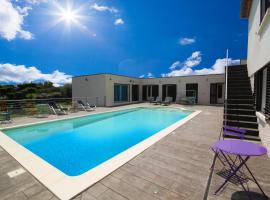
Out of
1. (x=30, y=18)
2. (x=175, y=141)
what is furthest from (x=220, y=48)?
(x=30, y=18)

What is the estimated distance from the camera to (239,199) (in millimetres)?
1849

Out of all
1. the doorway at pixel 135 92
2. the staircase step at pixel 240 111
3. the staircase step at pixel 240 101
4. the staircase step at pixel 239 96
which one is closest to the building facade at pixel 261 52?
the staircase step at pixel 240 111

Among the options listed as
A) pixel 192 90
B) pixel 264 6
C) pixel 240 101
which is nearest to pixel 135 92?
pixel 192 90

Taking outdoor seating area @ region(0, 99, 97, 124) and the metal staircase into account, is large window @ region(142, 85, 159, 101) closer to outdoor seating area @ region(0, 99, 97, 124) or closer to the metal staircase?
the metal staircase

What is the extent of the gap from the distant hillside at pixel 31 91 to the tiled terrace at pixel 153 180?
23.9m

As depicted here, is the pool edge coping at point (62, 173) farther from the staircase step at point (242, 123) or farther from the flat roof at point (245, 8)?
the flat roof at point (245, 8)

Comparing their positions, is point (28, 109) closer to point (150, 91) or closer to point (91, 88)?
point (91, 88)

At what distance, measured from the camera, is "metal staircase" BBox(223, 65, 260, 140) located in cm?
465

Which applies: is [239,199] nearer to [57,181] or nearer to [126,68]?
[57,181]

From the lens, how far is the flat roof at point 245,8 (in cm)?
639

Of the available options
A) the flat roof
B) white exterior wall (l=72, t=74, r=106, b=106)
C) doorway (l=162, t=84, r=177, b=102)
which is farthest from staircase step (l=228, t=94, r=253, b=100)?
doorway (l=162, t=84, r=177, b=102)

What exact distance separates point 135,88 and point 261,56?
14658 mm

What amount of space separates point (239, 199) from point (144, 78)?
55.8 ft

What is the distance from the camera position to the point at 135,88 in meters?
18.3
